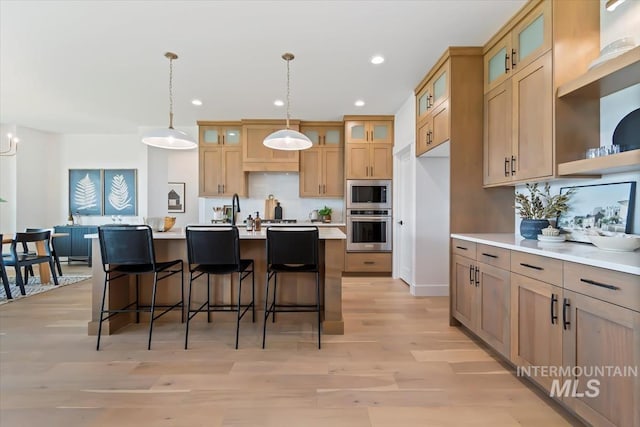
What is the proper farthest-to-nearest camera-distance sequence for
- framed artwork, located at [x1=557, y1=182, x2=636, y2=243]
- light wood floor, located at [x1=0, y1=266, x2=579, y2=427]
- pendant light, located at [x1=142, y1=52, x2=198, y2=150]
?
pendant light, located at [x1=142, y1=52, x2=198, y2=150] → framed artwork, located at [x1=557, y1=182, x2=636, y2=243] → light wood floor, located at [x1=0, y1=266, x2=579, y2=427]

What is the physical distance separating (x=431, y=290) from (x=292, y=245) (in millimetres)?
2323

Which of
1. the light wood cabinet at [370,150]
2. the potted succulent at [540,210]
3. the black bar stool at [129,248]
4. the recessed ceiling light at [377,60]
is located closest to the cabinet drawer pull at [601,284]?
the potted succulent at [540,210]

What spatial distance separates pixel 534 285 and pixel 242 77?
3.54 m

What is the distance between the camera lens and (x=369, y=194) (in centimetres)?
498

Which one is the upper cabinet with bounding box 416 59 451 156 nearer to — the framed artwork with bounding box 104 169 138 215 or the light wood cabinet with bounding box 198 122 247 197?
the light wood cabinet with bounding box 198 122 247 197

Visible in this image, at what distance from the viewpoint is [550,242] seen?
205 centimetres

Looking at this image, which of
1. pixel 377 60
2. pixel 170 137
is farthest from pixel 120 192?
pixel 377 60

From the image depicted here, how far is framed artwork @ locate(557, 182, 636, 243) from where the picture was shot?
1816mm

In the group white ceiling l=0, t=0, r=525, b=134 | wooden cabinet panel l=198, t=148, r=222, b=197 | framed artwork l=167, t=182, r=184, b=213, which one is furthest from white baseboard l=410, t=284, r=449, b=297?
framed artwork l=167, t=182, r=184, b=213

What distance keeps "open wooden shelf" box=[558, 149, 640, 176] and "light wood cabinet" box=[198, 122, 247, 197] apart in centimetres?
459

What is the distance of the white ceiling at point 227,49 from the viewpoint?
2.37 metres

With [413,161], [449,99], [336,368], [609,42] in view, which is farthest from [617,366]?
[413,161]

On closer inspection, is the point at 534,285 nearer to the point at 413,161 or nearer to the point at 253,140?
the point at 413,161

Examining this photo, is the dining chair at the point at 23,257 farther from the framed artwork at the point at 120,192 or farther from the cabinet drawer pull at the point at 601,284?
the cabinet drawer pull at the point at 601,284
